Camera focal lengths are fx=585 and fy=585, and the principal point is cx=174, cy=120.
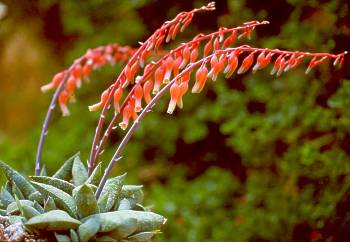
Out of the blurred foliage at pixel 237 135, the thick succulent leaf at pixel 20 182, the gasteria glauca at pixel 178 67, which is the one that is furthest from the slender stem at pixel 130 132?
the blurred foliage at pixel 237 135

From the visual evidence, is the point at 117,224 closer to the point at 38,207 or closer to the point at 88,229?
the point at 88,229

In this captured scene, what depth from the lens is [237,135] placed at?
9.29ft

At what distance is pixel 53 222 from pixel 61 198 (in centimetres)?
10

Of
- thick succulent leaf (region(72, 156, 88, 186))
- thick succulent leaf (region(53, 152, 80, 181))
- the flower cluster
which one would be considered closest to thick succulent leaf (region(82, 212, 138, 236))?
thick succulent leaf (region(72, 156, 88, 186))

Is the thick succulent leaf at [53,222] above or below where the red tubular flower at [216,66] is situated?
below

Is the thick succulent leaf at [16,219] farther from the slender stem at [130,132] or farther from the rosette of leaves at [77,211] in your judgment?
the slender stem at [130,132]

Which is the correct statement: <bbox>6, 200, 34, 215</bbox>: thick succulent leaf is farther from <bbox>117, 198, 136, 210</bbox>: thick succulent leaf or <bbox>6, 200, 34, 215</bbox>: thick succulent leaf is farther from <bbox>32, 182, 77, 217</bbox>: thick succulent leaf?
<bbox>117, 198, 136, 210</bbox>: thick succulent leaf

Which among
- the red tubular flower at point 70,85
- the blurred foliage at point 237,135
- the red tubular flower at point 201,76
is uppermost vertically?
the red tubular flower at point 201,76

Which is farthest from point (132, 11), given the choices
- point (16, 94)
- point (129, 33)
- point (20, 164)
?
point (20, 164)

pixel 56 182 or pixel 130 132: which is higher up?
pixel 130 132

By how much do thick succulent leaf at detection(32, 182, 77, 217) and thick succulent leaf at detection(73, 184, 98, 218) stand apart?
18mm

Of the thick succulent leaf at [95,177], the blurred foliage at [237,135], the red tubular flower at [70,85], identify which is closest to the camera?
the thick succulent leaf at [95,177]

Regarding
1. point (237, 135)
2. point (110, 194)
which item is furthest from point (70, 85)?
point (237, 135)

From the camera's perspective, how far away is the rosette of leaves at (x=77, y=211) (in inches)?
57.2
